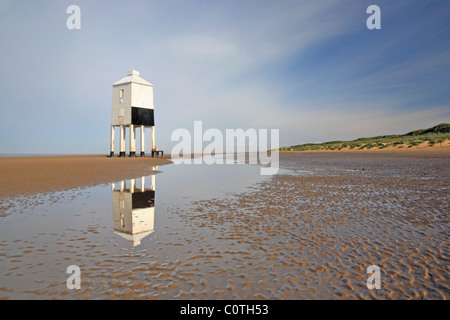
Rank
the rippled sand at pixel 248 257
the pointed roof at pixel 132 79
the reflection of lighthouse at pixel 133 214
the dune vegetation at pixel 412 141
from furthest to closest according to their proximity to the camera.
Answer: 1. the dune vegetation at pixel 412 141
2. the pointed roof at pixel 132 79
3. the reflection of lighthouse at pixel 133 214
4. the rippled sand at pixel 248 257

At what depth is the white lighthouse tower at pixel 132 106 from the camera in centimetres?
3581

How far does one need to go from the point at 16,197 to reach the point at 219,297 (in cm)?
1081

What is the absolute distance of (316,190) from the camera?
38.8ft

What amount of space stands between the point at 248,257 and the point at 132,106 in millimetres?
35020

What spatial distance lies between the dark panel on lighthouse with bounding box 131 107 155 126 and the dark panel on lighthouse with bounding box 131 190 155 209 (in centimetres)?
2703

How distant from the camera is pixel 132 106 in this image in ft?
117

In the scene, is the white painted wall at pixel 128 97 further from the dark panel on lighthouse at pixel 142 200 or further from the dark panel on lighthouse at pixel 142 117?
the dark panel on lighthouse at pixel 142 200

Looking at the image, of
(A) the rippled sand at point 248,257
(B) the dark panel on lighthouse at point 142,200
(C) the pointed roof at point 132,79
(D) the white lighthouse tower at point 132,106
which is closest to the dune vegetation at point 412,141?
(D) the white lighthouse tower at point 132,106

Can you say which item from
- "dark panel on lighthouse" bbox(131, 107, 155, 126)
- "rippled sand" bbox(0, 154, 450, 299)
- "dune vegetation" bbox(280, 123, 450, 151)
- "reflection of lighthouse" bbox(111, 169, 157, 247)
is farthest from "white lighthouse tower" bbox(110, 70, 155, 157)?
"dune vegetation" bbox(280, 123, 450, 151)

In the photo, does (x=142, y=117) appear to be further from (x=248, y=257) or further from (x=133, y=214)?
(x=248, y=257)

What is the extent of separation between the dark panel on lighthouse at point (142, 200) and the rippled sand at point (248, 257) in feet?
3.78

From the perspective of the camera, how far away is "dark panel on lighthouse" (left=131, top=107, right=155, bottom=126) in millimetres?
35984

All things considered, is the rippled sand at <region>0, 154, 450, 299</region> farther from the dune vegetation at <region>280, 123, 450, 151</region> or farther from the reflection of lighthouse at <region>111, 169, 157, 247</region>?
the dune vegetation at <region>280, 123, 450, 151</region>

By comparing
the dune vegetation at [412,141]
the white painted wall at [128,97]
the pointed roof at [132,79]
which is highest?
the pointed roof at [132,79]
